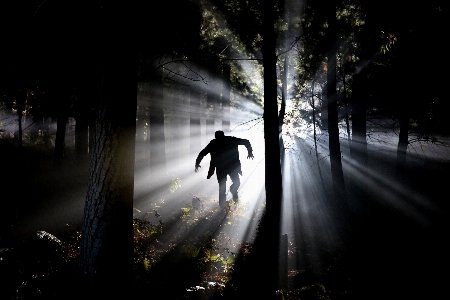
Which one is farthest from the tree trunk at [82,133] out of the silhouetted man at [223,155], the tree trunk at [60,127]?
the silhouetted man at [223,155]

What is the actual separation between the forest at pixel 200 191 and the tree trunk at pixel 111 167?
0.06 feet

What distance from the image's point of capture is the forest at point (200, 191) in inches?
136

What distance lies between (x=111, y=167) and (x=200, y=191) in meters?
12.7

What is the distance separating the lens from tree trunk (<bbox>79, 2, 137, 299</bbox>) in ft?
11.1

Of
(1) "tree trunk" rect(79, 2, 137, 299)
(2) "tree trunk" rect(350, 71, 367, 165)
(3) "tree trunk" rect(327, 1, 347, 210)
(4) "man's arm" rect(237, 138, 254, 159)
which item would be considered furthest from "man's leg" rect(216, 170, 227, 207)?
(2) "tree trunk" rect(350, 71, 367, 165)

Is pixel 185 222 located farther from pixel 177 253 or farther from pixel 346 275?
pixel 346 275

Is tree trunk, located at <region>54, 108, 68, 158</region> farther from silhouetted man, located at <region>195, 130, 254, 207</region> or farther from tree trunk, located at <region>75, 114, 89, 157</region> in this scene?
silhouetted man, located at <region>195, 130, 254, 207</region>

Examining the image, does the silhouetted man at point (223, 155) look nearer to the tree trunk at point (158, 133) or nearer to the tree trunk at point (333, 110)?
the tree trunk at point (333, 110)

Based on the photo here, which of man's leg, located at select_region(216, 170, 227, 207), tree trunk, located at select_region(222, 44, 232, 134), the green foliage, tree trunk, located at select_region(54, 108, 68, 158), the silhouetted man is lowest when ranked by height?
the green foliage

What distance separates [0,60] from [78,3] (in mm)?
3212

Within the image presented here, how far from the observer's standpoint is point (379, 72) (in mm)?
11797

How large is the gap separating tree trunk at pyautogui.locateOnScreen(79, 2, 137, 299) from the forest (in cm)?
2

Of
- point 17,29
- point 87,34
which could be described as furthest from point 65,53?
point 87,34

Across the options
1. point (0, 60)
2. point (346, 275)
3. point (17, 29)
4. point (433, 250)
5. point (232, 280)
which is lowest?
point (433, 250)
